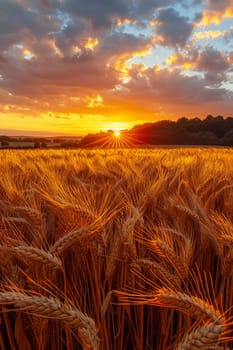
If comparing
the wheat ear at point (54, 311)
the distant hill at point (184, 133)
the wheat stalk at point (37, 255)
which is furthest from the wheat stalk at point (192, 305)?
the distant hill at point (184, 133)

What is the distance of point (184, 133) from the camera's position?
4050cm

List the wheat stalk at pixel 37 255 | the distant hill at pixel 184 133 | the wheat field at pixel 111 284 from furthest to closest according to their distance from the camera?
the distant hill at pixel 184 133 → the wheat stalk at pixel 37 255 → the wheat field at pixel 111 284

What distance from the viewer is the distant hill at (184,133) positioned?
123ft

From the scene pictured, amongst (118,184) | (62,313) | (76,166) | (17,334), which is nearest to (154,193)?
(118,184)

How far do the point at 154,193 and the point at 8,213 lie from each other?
1.02m

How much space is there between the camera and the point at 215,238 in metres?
1.51

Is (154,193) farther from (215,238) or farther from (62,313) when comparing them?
(62,313)

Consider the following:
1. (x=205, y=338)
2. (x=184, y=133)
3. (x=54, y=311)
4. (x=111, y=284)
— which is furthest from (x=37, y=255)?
(x=184, y=133)

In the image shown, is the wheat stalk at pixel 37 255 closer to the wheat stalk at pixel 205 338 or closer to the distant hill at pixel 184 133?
the wheat stalk at pixel 205 338

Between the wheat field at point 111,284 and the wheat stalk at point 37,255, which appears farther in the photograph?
the wheat stalk at point 37,255

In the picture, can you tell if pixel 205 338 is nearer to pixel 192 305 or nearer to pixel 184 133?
pixel 192 305

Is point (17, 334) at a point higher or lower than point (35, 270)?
lower

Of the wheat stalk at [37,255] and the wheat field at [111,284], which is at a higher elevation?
the wheat stalk at [37,255]

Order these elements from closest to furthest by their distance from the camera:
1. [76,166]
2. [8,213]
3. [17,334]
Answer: [17,334] → [8,213] → [76,166]
